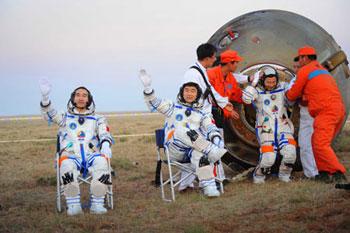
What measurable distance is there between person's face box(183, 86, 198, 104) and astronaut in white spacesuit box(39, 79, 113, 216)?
1.20 metres

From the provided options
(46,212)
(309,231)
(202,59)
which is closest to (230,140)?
(202,59)

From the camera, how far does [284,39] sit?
8938 mm

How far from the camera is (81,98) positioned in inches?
295

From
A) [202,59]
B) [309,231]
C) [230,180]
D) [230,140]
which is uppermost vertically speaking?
[202,59]

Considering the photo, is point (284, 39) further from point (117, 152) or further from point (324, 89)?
point (117, 152)

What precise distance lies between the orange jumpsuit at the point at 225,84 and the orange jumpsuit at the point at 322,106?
815mm

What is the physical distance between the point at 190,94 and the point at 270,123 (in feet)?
4.50

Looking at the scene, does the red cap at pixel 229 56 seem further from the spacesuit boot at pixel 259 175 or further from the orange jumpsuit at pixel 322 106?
the spacesuit boot at pixel 259 175

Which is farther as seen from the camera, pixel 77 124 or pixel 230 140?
pixel 230 140

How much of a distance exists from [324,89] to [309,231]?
343 cm

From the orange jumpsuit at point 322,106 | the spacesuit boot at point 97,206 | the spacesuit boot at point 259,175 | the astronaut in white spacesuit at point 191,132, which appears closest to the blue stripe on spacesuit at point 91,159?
the spacesuit boot at point 97,206

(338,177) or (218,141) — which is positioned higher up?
(218,141)

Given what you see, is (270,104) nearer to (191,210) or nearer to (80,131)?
(191,210)

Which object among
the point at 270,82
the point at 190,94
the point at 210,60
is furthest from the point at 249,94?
the point at 190,94
